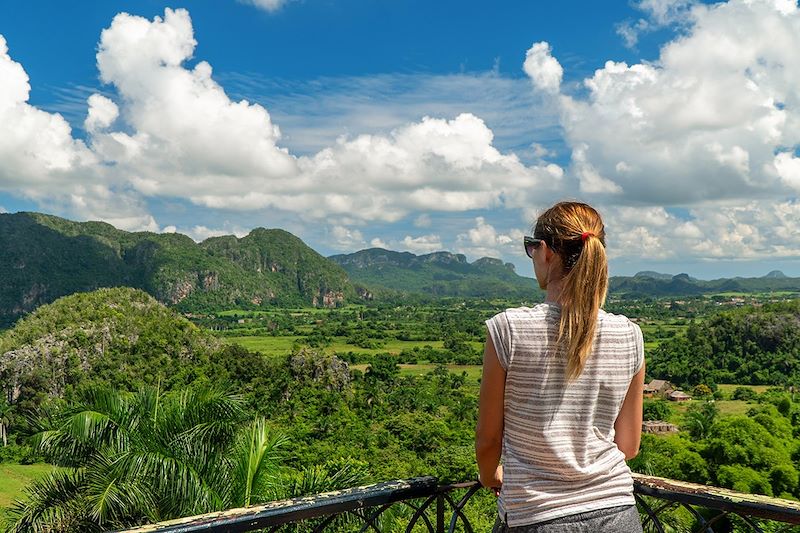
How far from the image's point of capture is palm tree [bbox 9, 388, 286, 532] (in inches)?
236

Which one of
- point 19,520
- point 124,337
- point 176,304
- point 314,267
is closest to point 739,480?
point 19,520

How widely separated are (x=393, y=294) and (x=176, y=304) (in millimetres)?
83143

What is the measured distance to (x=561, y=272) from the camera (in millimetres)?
1523

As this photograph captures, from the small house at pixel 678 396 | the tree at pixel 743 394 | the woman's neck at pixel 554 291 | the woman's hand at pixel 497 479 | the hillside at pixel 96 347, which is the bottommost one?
the small house at pixel 678 396

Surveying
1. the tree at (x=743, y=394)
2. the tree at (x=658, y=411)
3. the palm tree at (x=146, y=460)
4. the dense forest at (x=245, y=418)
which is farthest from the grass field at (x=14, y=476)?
the tree at (x=743, y=394)

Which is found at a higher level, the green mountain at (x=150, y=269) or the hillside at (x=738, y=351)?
the green mountain at (x=150, y=269)

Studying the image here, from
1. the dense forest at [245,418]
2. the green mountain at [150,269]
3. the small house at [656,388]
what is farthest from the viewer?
the green mountain at [150,269]

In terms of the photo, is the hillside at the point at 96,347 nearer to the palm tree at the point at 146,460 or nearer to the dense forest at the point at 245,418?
the dense forest at the point at 245,418

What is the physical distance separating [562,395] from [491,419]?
0.18m

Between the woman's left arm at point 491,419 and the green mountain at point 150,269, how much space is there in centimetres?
13337

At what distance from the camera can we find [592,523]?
1.44m

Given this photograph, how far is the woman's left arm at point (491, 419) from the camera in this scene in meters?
1.40

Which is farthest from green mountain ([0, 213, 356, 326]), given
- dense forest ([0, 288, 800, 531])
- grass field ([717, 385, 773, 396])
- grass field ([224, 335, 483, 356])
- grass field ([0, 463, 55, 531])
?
grass field ([717, 385, 773, 396])

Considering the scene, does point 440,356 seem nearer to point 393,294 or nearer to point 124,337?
point 124,337
